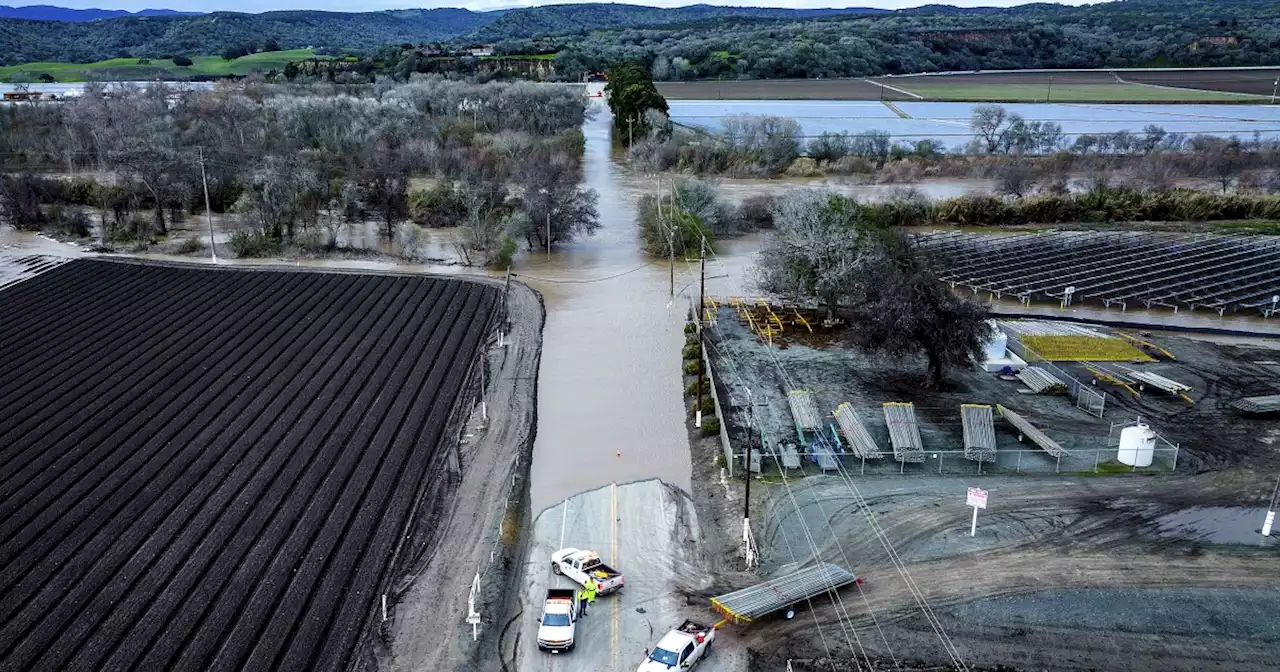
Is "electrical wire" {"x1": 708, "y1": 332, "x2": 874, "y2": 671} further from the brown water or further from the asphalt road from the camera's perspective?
the brown water

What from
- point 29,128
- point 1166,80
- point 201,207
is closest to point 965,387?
point 201,207

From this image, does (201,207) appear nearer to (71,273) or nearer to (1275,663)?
(71,273)

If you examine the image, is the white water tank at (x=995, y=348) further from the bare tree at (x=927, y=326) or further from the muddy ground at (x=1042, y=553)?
the muddy ground at (x=1042, y=553)

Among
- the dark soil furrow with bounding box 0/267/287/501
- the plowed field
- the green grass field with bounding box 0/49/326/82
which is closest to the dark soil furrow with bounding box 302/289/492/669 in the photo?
the plowed field

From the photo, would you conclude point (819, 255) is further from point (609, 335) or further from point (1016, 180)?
point (1016, 180)

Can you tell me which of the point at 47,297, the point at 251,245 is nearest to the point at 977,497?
the point at 47,297

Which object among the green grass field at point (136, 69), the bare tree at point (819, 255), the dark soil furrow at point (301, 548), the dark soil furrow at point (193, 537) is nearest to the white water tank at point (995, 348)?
the bare tree at point (819, 255)

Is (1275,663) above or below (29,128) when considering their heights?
below
